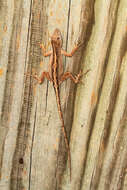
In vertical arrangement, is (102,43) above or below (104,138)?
above

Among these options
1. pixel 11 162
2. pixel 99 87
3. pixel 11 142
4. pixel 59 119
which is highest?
pixel 99 87

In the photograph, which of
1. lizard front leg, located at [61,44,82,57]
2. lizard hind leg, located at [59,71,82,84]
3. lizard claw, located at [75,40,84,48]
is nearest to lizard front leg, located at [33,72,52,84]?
lizard hind leg, located at [59,71,82,84]

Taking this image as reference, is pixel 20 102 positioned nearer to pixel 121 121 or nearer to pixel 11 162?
pixel 11 162

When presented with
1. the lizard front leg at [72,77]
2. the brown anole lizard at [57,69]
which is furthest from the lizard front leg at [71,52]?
the lizard front leg at [72,77]

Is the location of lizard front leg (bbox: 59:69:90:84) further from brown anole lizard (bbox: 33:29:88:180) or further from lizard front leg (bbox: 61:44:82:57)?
lizard front leg (bbox: 61:44:82:57)

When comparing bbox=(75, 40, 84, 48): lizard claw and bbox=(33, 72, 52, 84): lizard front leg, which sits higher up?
bbox=(75, 40, 84, 48): lizard claw

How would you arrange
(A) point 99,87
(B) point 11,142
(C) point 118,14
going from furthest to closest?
(B) point 11,142
(A) point 99,87
(C) point 118,14

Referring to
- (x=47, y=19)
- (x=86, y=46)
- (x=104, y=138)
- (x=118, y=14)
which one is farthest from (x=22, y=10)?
(x=104, y=138)
